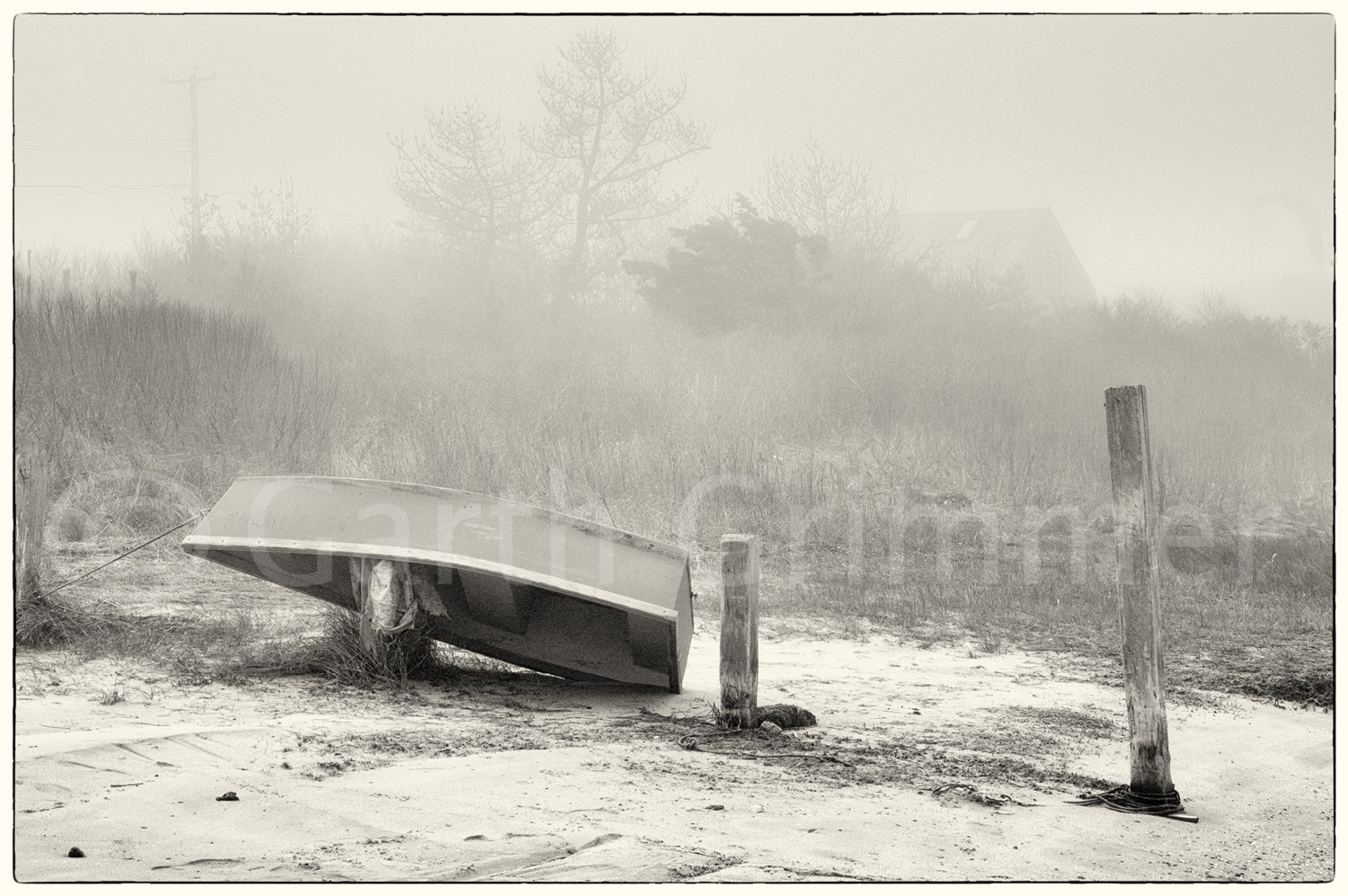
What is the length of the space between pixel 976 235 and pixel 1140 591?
21.7 meters

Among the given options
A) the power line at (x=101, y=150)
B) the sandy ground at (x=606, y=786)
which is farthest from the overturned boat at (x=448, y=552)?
the power line at (x=101, y=150)

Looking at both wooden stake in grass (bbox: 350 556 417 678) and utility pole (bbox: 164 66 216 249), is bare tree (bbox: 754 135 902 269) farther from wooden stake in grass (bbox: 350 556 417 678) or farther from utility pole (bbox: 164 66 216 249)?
wooden stake in grass (bbox: 350 556 417 678)

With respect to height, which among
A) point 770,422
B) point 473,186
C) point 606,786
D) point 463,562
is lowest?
point 606,786

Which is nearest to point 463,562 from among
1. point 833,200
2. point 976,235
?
point 833,200

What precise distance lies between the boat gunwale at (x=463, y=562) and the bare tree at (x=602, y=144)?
1509 centimetres

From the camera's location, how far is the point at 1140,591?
540 centimetres

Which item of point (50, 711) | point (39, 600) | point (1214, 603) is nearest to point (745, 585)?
point (50, 711)

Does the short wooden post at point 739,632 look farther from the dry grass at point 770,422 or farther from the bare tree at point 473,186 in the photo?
the bare tree at point 473,186

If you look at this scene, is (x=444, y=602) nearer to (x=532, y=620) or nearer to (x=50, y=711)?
(x=532, y=620)

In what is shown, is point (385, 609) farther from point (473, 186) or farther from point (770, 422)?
point (473, 186)

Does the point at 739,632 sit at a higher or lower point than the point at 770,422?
lower

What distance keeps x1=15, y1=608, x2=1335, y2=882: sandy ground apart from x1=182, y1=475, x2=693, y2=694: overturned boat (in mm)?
473

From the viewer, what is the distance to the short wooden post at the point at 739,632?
6.52m

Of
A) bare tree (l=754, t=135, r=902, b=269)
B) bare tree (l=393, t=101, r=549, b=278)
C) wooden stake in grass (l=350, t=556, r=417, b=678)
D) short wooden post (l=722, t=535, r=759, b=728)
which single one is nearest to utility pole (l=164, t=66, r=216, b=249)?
bare tree (l=393, t=101, r=549, b=278)
